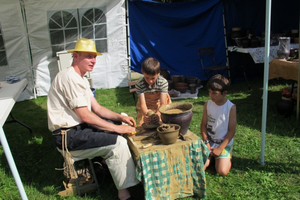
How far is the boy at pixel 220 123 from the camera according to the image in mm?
2903

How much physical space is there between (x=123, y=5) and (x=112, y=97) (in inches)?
104

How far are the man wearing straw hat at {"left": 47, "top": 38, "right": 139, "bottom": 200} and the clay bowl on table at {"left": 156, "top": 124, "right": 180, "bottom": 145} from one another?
386 mm

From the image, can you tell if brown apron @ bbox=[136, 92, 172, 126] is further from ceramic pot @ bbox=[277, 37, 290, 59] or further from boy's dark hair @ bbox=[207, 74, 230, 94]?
ceramic pot @ bbox=[277, 37, 290, 59]

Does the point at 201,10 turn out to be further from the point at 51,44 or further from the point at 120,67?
the point at 51,44

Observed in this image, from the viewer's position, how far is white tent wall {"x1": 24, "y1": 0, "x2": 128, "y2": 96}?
22.0ft

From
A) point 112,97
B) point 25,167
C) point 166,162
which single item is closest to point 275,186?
point 166,162

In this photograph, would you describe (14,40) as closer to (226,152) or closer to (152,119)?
(152,119)

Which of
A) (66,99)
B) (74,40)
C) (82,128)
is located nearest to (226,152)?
(82,128)

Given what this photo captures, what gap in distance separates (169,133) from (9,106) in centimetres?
193

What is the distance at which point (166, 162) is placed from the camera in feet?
8.04

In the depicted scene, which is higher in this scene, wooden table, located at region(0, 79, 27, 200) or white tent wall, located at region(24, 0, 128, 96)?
white tent wall, located at region(24, 0, 128, 96)

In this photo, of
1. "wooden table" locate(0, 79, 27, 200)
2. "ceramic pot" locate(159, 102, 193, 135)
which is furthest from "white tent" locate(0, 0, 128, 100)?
"ceramic pot" locate(159, 102, 193, 135)

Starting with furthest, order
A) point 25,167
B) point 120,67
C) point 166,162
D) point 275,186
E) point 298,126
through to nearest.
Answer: point 120,67 < point 298,126 < point 25,167 < point 275,186 < point 166,162

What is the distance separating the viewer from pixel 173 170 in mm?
2512
